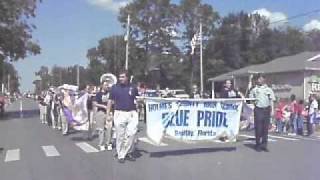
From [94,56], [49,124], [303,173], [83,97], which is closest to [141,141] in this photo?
[83,97]

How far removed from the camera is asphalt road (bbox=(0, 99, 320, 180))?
1088cm

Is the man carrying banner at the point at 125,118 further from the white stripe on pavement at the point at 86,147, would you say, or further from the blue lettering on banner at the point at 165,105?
the white stripe on pavement at the point at 86,147

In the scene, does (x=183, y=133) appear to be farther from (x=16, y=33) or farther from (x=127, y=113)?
(x=16, y=33)

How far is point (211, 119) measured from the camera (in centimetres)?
1442

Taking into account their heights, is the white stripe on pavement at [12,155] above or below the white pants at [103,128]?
below

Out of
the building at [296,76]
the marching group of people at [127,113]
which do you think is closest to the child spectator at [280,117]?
the marching group of people at [127,113]

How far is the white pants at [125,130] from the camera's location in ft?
42.4

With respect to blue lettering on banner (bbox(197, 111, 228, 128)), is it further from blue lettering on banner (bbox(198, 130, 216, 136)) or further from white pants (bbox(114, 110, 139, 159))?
white pants (bbox(114, 110, 139, 159))

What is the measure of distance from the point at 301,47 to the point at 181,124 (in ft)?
261

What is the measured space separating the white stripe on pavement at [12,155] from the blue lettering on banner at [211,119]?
4.50 m

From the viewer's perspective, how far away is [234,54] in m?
83.2

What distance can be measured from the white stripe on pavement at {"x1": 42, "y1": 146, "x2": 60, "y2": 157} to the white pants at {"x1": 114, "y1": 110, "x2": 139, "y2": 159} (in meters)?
2.85

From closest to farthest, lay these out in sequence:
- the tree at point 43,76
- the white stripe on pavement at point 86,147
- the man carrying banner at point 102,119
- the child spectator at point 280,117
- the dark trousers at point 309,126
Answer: the man carrying banner at point 102,119
the white stripe on pavement at point 86,147
the dark trousers at point 309,126
the child spectator at point 280,117
the tree at point 43,76

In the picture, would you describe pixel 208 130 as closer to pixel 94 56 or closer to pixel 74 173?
pixel 74 173
